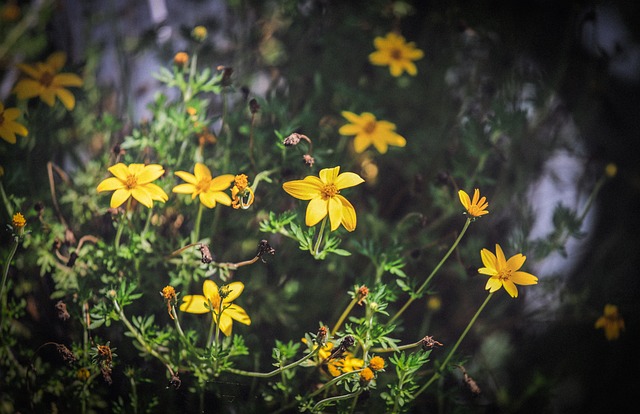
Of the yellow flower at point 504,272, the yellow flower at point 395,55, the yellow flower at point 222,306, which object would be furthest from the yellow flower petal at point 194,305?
the yellow flower at point 395,55

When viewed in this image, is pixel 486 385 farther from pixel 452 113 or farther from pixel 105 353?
pixel 105 353

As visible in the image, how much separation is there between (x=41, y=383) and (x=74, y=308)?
0.72 feet

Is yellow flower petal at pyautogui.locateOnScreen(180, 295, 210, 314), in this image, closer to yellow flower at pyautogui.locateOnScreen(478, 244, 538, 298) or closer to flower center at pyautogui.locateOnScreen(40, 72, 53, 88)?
yellow flower at pyautogui.locateOnScreen(478, 244, 538, 298)

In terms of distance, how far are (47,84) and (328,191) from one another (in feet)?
2.97

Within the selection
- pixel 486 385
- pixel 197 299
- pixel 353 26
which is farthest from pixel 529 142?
pixel 197 299

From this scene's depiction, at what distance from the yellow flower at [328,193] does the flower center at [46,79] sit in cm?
82

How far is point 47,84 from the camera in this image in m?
1.56

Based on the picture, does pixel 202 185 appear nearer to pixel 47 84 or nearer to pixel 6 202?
pixel 6 202

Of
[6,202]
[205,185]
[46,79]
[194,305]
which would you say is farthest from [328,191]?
[46,79]

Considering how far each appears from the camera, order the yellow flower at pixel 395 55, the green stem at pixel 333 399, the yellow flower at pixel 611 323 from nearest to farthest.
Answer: the green stem at pixel 333 399 → the yellow flower at pixel 611 323 → the yellow flower at pixel 395 55

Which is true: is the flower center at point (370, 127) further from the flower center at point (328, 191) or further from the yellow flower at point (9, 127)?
the yellow flower at point (9, 127)

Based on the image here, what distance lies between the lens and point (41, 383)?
1.37 meters

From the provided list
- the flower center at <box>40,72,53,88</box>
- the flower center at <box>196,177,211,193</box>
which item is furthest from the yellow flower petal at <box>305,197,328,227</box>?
the flower center at <box>40,72,53,88</box>

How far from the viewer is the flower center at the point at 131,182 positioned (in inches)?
50.9
